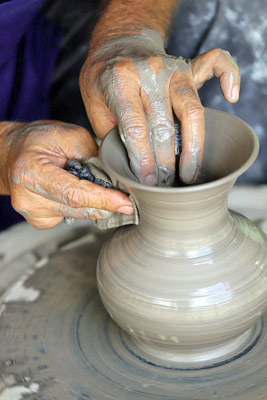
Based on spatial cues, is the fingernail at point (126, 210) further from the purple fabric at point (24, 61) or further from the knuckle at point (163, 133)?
the purple fabric at point (24, 61)

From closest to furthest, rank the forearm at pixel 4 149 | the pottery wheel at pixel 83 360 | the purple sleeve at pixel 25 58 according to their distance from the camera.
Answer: the pottery wheel at pixel 83 360 → the forearm at pixel 4 149 → the purple sleeve at pixel 25 58

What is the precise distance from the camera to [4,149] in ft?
5.55

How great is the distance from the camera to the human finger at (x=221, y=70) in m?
1.33

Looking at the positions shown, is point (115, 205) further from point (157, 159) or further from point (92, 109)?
point (92, 109)

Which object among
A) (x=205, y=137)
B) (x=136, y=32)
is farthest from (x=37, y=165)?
(x=136, y=32)

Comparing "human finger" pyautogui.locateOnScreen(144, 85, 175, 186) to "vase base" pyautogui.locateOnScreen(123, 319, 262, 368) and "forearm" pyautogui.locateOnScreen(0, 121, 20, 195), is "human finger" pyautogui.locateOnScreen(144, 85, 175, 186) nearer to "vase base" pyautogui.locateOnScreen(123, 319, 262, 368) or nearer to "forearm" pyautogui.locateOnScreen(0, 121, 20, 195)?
"vase base" pyautogui.locateOnScreen(123, 319, 262, 368)

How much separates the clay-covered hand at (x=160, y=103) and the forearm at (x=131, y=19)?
296 mm

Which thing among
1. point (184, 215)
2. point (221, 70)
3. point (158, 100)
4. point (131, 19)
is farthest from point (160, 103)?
point (131, 19)

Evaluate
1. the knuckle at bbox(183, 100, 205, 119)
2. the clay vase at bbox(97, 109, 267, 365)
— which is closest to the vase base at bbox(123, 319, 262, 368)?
the clay vase at bbox(97, 109, 267, 365)

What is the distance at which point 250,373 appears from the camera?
1.25 meters

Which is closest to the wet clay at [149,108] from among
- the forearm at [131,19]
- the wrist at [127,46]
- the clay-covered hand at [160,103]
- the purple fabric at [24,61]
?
the clay-covered hand at [160,103]

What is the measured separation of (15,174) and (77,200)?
21cm

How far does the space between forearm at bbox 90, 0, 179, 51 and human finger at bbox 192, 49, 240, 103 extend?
35cm

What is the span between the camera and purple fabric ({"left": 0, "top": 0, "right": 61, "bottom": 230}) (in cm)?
188
